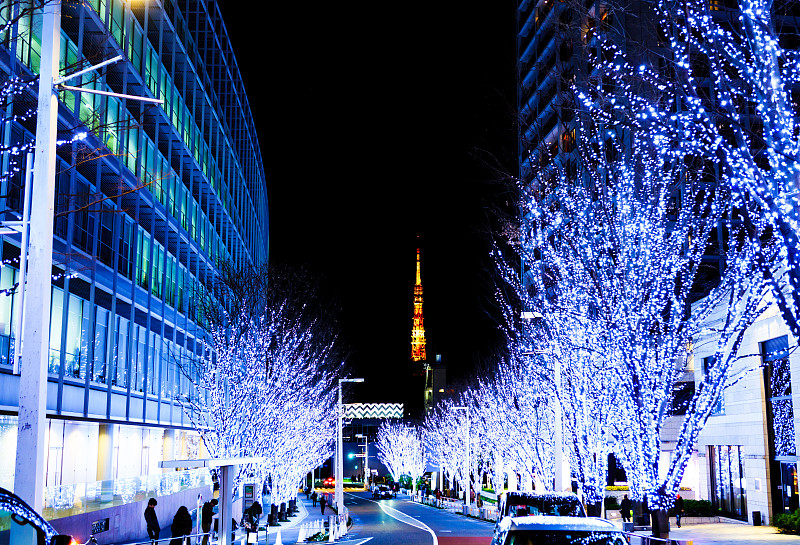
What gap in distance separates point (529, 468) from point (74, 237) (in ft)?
83.0

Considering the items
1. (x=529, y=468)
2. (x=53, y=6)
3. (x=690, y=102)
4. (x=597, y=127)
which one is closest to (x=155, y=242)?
(x=529, y=468)

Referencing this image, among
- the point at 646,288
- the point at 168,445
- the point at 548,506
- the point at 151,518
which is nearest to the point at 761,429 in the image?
the point at 548,506

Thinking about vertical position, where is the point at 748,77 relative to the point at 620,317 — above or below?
above

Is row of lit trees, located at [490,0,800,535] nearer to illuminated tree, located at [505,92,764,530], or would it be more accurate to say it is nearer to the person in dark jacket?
illuminated tree, located at [505,92,764,530]

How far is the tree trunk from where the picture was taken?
1614 centimetres

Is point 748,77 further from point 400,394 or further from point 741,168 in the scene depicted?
point 400,394

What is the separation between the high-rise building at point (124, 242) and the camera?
71.6ft

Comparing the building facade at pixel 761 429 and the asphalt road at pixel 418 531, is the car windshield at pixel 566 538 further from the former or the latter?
the asphalt road at pixel 418 531

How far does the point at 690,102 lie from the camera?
31.3 ft

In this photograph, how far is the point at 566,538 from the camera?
966 centimetres

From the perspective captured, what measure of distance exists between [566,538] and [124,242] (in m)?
25.1

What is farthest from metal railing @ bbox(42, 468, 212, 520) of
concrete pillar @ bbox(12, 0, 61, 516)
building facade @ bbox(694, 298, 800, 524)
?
building facade @ bbox(694, 298, 800, 524)

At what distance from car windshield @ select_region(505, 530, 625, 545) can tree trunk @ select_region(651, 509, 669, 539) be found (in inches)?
281

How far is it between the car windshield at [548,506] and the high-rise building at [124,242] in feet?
35.2
